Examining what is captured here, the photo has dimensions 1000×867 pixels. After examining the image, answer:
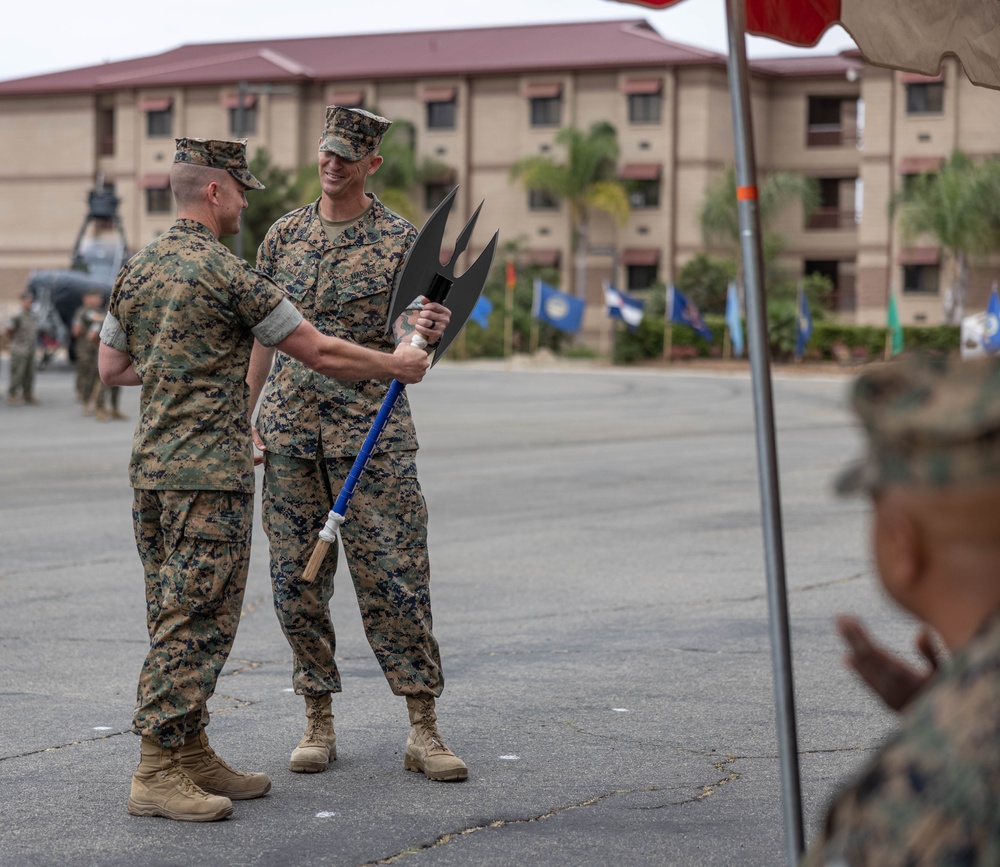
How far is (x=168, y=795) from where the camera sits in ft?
15.0

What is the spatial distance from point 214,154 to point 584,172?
57.1 m

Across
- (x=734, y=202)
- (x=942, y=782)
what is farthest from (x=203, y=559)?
(x=734, y=202)

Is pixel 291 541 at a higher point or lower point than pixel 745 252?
lower

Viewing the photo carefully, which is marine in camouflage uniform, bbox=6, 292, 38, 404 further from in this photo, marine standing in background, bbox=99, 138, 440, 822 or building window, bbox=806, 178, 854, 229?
building window, bbox=806, 178, 854, 229

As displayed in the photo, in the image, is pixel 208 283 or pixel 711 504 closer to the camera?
pixel 208 283

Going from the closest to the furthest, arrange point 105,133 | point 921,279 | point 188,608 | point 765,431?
point 765,431, point 188,608, point 921,279, point 105,133

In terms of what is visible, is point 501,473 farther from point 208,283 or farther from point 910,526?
point 910,526

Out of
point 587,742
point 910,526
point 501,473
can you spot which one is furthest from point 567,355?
point 910,526

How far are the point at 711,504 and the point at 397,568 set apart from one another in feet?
28.3

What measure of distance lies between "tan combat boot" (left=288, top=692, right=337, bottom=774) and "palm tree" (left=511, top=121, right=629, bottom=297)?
186 ft

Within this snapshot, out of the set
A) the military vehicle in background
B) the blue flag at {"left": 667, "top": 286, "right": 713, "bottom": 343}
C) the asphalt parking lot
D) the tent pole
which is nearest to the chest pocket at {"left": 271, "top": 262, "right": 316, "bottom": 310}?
the asphalt parking lot

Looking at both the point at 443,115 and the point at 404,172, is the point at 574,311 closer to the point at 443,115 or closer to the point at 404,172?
the point at 404,172

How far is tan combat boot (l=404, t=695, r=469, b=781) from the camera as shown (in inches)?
196

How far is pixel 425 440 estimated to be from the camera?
20.4 m
